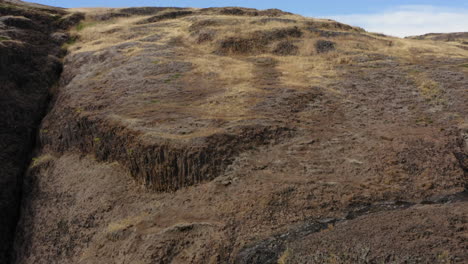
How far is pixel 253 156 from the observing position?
14461 mm

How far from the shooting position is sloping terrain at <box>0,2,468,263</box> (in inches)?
429

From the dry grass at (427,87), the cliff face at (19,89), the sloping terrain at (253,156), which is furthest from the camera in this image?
the cliff face at (19,89)

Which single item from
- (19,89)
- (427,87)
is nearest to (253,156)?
(427,87)

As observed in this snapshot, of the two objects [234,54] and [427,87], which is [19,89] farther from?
[427,87]

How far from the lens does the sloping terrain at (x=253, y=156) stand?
10.9 metres

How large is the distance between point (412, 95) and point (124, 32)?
2095 cm

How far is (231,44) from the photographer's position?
25.8 meters

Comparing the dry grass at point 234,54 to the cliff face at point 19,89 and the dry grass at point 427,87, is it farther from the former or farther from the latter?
the cliff face at point 19,89

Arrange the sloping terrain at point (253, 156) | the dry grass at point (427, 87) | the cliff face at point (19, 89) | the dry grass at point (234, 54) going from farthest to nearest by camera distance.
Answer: the cliff face at point (19, 89)
the dry grass at point (427, 87)
the dry grass at point (234, 54)
the sloping terrain at point (253, 156)

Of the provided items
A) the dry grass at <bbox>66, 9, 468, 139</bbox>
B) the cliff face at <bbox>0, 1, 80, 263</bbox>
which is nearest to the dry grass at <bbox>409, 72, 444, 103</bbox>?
the dry grass at <bbox>66, 9, 468, 139</bbox>

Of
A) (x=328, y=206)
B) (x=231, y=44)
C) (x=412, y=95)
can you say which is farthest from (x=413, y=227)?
(x=231, y=44)

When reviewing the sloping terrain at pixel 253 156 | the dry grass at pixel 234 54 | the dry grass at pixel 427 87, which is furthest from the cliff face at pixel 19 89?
the dry grass at pixel 427 87

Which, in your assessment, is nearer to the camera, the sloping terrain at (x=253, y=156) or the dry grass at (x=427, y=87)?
the sloping terrain at (x=253, y=156)

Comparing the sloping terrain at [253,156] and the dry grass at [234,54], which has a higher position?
the dry grass at [234,54]
